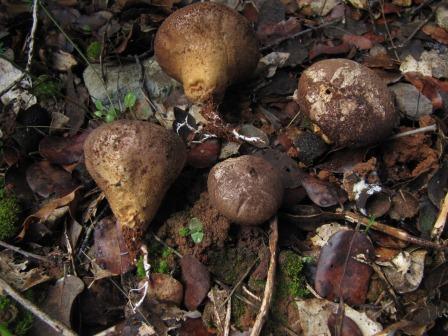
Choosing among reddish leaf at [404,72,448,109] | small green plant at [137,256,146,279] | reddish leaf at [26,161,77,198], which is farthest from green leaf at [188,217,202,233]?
reddish leaf at [404,72,448,109]

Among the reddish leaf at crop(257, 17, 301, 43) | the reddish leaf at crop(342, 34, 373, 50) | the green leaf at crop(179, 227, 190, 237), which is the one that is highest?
the reddish leaf at crop(257, 17, 301, 43)

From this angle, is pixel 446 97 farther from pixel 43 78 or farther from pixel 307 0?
pixel 43 78

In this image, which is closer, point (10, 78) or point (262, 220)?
point (262, 220)

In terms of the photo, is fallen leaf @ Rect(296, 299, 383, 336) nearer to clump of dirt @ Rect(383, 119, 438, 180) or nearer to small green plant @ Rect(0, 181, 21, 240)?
clump of dirt @ Rect(383, 119, 438, 180)

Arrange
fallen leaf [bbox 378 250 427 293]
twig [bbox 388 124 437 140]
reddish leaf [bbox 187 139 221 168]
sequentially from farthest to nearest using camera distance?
reddish leaf [bbox 187 139 221 168]
twig [bbox 388 124 437 140]
fallen leaf [bbox 378 250 427 293]

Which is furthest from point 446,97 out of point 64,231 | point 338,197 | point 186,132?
point 64,231

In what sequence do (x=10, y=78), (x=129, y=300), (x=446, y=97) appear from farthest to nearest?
1. (x=10, y=78)
2. (x=446, y=97)
3. (x=129, y=300)

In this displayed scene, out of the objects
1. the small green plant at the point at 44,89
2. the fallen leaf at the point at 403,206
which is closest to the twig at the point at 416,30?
the fallen leaf at the point at 403,206
